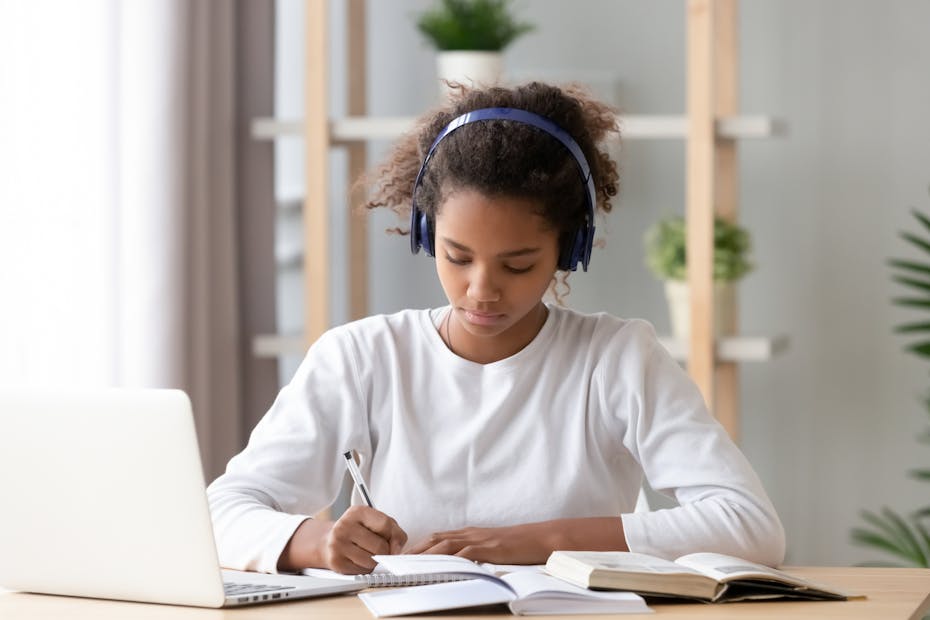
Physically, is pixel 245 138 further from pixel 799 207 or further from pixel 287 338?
pixel 799 207

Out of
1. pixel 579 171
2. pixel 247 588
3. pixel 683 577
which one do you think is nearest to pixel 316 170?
pixel 579 171

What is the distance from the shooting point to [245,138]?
2965 mm

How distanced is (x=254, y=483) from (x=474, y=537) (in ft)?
1.04

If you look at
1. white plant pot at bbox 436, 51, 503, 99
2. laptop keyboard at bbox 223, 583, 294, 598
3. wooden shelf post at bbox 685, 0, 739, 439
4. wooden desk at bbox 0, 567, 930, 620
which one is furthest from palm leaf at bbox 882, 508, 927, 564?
laptop keyboard at bbox 223, 583, 294, 598

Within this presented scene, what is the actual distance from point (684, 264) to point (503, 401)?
123 cm

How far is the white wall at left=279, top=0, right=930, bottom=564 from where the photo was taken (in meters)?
2.95

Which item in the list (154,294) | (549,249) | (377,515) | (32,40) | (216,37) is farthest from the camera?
(216,37)

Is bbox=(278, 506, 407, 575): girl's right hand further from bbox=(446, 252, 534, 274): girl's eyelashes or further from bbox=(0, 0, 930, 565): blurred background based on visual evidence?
bbox=(0, 0, 930, 565): blurred background

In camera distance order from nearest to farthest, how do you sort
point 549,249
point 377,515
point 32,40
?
point 377,515 → point 549,249 → point 32,40

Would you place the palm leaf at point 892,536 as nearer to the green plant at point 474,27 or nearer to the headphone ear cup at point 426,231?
the green plant at point 474,27

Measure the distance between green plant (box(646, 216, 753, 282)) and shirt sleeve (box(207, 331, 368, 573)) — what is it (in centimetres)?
123

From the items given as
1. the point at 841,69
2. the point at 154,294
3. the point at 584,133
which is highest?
the point at 841,69

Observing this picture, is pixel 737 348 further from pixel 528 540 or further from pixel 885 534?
pixel 528 540

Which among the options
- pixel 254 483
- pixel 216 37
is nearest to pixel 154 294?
pixel 216 37
